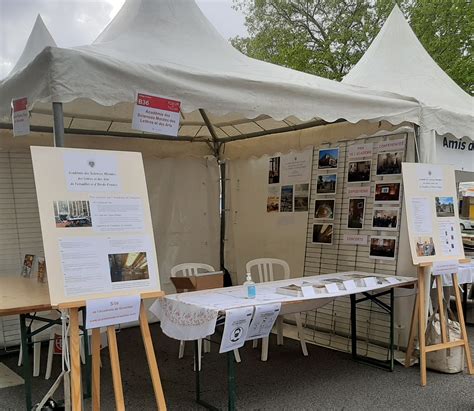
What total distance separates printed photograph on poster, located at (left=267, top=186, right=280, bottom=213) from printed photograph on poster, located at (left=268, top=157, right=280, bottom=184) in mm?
78

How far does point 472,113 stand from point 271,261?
2.26 meters

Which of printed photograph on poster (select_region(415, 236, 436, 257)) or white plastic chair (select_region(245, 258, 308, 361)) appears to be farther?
white plastic chair (select_region(245, 258, 308, 361))

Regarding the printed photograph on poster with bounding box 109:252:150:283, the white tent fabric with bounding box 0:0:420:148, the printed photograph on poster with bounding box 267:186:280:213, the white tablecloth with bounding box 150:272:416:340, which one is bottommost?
the white tablecloth with bounding box 150:272:416:340

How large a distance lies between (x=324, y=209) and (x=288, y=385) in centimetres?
178

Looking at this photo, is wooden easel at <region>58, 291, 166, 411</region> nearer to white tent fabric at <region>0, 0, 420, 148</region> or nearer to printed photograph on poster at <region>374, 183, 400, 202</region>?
white tent fabric at <region>0, 0, 420, 148</region>

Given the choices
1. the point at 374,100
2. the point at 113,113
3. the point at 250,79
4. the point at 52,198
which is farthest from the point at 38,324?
the point at 374,100

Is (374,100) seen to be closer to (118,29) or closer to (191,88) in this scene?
(191,88)

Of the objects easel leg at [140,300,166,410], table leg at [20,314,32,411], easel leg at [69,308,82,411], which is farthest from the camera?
table leg at [20,314,32,411]

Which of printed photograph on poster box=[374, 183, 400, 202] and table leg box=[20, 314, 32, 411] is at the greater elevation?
printed photograph on poster box=[374, 183, 400, 202]

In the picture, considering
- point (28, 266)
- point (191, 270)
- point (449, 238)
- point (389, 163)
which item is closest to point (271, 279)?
point (191, 270)

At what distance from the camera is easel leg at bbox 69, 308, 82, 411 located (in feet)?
6.87

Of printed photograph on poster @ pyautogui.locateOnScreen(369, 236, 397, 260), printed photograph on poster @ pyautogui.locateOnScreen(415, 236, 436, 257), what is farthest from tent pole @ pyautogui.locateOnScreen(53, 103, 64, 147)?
printed photograph on poster @ pyautogui.locateOnScreen(369, 236, 397, 260)

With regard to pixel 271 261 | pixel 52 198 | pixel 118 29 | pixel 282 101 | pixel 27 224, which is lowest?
pixel 271 261

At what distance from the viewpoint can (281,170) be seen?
510cm
